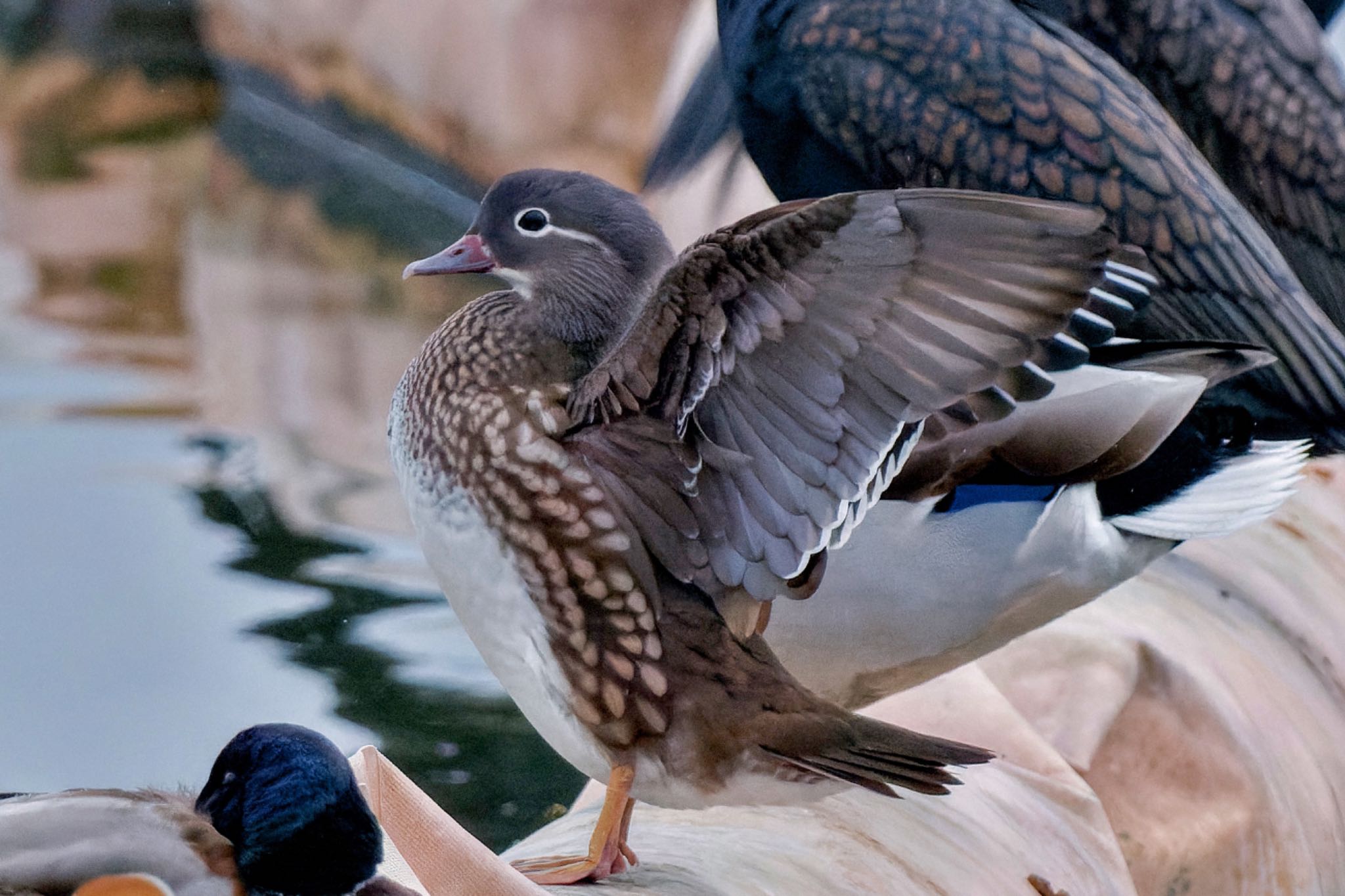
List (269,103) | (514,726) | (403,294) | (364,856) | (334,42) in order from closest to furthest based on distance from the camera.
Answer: (364,856) < (514,726) < (403,294) < (334,42) < (269,103)

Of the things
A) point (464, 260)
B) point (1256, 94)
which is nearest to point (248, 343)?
point (1256, 94)

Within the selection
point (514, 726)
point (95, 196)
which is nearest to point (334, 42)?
point (95, 196)

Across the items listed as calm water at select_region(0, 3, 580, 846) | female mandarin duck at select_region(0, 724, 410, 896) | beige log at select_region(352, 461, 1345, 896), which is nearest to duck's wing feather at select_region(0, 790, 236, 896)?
female mandarin duck at select_region(0, 724, 410, 896)

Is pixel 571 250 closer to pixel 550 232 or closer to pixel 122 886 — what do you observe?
pixel 550 232

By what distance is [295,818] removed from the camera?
0.63 meters

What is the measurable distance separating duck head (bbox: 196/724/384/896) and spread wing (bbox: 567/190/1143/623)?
197 mm

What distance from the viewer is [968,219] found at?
0.66 m

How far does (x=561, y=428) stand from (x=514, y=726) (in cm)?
101

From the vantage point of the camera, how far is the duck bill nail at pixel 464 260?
0.83 meters

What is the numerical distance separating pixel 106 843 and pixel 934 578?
1.80 feet

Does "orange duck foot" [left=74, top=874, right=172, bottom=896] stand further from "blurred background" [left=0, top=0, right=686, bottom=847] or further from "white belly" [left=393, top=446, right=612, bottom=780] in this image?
"blurred background" [left=0, top=0, right=686, bottom=847]

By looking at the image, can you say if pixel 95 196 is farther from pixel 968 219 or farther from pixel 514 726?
pixel 968 219

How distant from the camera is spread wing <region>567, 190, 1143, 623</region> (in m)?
0.67

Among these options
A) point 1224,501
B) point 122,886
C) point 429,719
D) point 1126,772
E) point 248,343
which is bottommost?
point 248,343
